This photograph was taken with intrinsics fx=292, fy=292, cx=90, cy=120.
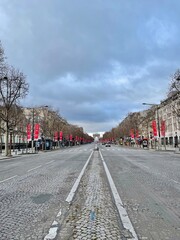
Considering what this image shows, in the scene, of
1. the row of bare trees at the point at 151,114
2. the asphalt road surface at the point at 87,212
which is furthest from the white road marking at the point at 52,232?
the row of bare trees at the point at 151,114

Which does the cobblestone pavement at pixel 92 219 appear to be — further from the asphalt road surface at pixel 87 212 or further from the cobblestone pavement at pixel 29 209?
the cobblestone pavement at pixel 29 209

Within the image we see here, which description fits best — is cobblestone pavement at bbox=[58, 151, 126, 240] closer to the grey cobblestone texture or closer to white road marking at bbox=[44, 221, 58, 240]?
white road marking at bbox=[44, 221, 58, 240]

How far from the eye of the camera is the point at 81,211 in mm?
7262

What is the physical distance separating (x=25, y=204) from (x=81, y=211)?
6.14 ft

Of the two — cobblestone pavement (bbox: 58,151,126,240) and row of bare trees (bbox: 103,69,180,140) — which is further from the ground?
→ row of bare trees (bbox: 103,69,180,140)

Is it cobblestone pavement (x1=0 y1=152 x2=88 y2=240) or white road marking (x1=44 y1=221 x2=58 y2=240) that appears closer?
white road marking (x1=44 y1=221 x2=58 y2=240)

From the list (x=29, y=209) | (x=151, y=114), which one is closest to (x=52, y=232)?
(x=29, y=209)

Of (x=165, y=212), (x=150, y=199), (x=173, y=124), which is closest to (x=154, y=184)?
(x=150, y=199)

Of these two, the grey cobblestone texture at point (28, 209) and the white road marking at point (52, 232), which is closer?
the white road marking at point (52, 232)

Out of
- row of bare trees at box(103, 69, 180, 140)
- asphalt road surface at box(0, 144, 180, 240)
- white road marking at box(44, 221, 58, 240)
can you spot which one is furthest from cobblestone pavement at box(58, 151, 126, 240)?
row of bare trees at box(103, 69, 180, 140)

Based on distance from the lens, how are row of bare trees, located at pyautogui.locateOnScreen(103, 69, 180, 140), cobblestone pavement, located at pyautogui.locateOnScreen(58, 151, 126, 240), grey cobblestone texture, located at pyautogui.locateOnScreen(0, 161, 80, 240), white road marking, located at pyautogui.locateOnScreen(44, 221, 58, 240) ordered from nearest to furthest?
white road marking, located at pyautogui.locateOnScreen(44, 221, 58, 240), cobblestone pavement, located at pyautogui.locateOnScreen(58, 151, 126, 240), grey cobblestone texture, located at pyautogui.locateOnScreen(0, 161, 80, 240), row of bare trees, located at pyautogui.locateOnScreen(103, 69, 180, 140)

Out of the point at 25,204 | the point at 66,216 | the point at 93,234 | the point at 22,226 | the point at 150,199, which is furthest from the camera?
the point at 150,199

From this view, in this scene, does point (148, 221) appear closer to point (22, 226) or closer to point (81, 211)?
point (81, 211)

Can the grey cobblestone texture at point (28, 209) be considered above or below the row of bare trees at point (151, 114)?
below
